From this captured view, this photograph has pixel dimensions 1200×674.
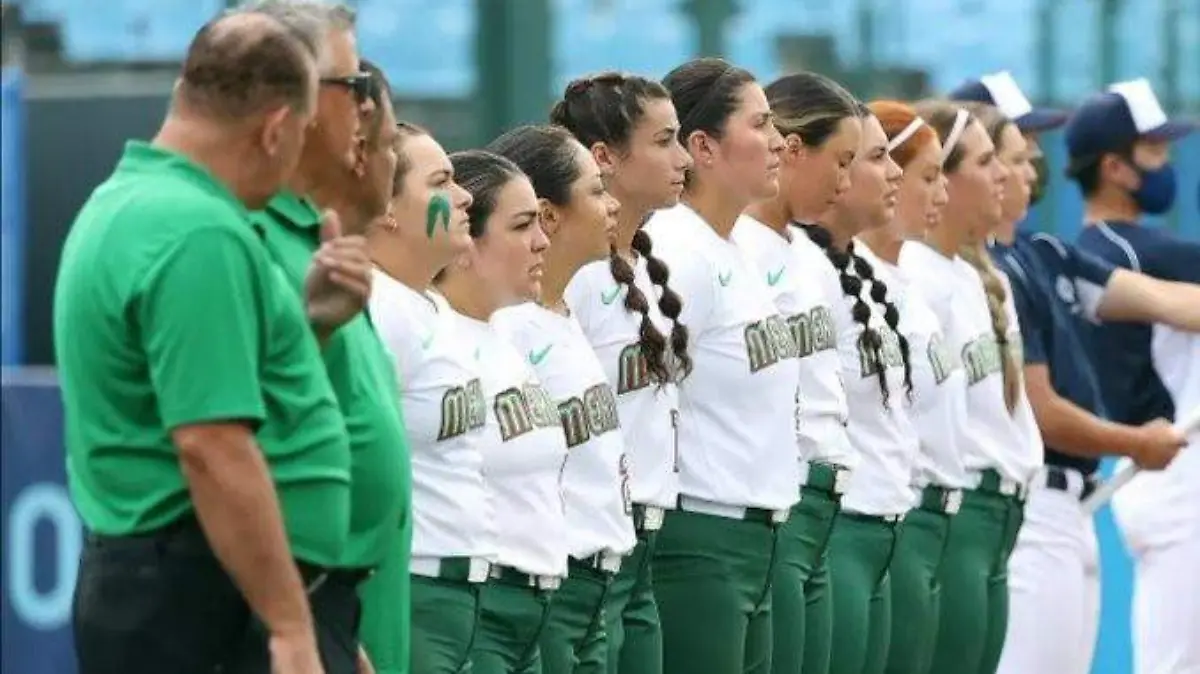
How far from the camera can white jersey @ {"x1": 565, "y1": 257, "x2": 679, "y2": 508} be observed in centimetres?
682

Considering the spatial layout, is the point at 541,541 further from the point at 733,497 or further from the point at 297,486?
the point at 297,486

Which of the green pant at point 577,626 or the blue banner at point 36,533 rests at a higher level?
the green pant at point 577,626

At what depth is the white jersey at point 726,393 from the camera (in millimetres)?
7059

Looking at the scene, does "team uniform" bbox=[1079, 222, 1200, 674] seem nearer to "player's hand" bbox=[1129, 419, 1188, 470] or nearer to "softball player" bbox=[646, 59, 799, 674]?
"player's hand" bbox=[1129, 419, 1188, 470]

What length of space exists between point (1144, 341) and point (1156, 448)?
0.60 meters

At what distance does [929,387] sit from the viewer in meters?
8.19

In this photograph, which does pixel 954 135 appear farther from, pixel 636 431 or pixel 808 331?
pixel 636 431

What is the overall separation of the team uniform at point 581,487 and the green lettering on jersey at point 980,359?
7.03ft

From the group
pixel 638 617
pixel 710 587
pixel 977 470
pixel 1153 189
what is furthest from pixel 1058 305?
pixel 638 617

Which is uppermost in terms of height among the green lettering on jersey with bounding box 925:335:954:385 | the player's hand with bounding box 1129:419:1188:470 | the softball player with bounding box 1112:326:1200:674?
the green lettering on jersey with bounding box 925:335:954:385

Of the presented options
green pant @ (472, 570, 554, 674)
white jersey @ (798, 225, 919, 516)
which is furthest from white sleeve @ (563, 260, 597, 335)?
white jersey @ (798, 225, 919, 516)

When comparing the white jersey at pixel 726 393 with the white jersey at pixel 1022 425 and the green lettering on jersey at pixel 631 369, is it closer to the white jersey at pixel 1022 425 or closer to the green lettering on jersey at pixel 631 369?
the green lettering on jersey at pixel 631 369

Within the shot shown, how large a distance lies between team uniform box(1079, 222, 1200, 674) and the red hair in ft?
3.83

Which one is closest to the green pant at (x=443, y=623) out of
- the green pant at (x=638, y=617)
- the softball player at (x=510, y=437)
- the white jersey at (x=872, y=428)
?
the softball player at (x=510, y=437)
